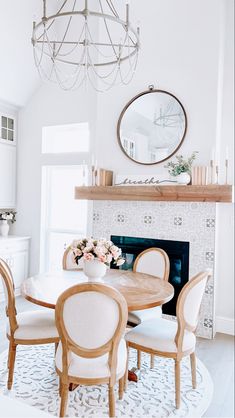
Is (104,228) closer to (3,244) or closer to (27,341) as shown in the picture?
(3,244)

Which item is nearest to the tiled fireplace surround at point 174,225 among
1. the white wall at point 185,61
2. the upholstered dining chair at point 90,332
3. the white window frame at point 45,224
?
the white wall at point 185,61

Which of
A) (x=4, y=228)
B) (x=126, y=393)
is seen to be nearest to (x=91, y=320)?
(x=126, y=393)

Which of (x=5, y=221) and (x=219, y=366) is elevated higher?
(x=5, y=221)

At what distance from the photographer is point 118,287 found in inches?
99.1

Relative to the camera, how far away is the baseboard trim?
3.57 metres

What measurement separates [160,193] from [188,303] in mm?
1533

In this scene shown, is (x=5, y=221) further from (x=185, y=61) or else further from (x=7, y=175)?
(x=185, y=61)

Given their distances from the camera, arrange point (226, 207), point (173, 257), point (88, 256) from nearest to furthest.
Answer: point (88, 256)
point (226, 207)
point (173, 257)

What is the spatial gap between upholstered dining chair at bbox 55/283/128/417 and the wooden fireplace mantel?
1.78m

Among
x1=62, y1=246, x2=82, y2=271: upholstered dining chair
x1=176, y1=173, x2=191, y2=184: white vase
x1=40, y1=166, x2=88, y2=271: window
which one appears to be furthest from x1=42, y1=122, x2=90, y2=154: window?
x1=62, y1=246, x2=82, y2=271: upholstered dining chair

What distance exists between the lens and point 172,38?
3.64 m

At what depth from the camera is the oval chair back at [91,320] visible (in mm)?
1822

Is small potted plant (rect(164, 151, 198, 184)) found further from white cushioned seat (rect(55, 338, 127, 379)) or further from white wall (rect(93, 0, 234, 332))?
white cushioned seat (rect(55, 338, 127, 379))

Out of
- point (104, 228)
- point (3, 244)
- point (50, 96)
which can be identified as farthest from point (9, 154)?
point (104, 228)
